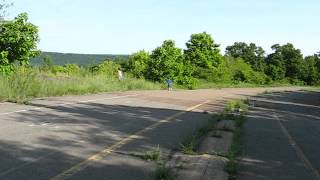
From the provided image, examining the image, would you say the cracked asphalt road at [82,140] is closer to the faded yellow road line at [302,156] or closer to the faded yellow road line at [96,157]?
the faded yellow road line at [96,157]

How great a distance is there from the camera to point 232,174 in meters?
9.61

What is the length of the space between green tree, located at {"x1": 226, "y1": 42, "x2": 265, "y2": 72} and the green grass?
111 m

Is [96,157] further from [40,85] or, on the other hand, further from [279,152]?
[40,85]

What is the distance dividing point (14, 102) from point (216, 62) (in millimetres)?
68910

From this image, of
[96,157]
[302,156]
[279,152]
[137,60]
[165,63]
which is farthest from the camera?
[137,60]

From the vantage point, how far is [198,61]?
285 feet

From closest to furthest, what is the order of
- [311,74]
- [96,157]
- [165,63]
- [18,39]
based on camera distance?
[96,157], [18,39], [165,63], [311,74]

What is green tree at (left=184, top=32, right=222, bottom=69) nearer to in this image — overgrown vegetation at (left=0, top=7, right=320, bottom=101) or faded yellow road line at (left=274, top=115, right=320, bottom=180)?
overgrown vegetation at (left=0, top=7, right=320, bottom=101)

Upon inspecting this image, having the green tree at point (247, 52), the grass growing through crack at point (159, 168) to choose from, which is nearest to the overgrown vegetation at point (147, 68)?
the green tree at point (247, 52)

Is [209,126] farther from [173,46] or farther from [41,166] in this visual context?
[173,46]

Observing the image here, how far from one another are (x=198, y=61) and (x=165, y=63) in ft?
75.6

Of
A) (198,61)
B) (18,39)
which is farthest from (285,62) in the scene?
(18,39)

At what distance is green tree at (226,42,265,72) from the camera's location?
150000 millimetres

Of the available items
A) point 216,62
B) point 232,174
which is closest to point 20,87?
point 232,174
